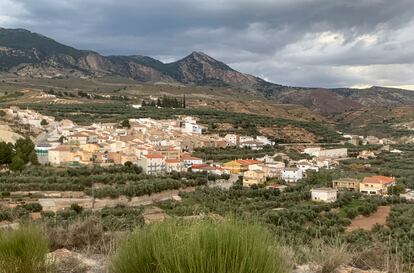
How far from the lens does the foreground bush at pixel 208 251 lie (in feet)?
8.56

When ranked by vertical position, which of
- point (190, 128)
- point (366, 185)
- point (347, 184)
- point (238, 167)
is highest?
point (190, 128)

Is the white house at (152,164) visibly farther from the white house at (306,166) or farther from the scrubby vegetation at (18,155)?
the white house at (306,166)

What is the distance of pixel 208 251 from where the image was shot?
2.69 m

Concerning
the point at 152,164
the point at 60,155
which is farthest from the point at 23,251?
the point at 60,155

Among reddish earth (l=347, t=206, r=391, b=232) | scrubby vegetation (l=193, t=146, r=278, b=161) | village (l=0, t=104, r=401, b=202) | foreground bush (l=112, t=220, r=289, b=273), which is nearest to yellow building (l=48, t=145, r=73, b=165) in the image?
village (l=0, t=104, r=401, b=202)

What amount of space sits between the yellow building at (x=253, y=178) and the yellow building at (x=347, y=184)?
6722 mm

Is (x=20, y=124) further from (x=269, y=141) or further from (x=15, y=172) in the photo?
(x=269, y=141)

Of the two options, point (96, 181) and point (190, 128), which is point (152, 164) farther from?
point (190, 128)

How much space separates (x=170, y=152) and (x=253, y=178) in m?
13.8

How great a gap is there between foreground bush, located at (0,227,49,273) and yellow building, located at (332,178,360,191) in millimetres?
40694

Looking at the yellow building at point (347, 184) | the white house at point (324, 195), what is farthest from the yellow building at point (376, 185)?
the white house at point (324, 195)

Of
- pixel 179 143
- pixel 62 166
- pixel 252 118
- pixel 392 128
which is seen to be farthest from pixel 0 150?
pixel 392 128

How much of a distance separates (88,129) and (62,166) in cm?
1725

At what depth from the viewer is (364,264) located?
5.11 metres
